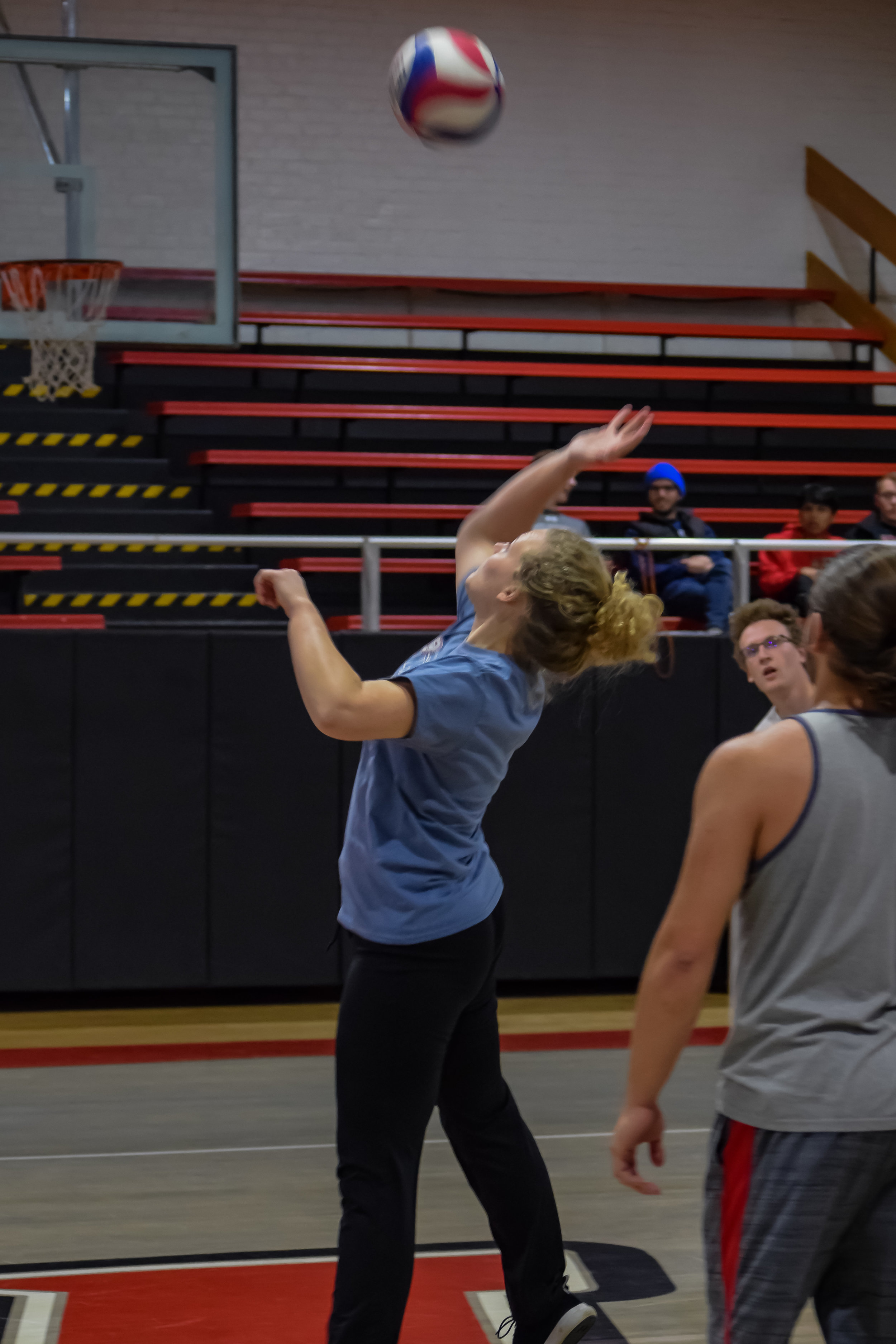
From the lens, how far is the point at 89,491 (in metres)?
9.33

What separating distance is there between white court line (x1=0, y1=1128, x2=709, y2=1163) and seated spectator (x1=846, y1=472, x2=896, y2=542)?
3.89 metres

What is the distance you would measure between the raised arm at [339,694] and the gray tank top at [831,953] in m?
0.73

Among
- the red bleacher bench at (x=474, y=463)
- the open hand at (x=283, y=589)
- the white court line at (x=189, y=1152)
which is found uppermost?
the red bleacher bench at (x=474, y=463)

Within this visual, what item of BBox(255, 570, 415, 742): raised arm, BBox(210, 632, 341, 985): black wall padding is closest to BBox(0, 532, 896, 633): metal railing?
BBox(210, 632, 341, 985): black wall padding

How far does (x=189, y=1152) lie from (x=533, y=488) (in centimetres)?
258

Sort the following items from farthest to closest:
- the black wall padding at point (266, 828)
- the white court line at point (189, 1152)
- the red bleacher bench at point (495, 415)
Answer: the red bleacher bench at point (495, 415)
the black wall padding at point (266, 828)
the white court line at point (189, 1152)

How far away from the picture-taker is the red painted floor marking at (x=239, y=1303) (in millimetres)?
3045

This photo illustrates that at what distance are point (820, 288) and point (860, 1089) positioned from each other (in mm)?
11957

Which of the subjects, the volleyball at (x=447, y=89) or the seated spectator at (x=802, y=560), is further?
the seated spectator at (x=802, y=560)

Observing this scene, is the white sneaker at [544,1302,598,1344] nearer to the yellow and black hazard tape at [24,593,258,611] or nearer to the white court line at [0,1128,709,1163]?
the white court line at [0,1128,709,1163]

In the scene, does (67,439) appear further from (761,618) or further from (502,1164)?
(502,1164)

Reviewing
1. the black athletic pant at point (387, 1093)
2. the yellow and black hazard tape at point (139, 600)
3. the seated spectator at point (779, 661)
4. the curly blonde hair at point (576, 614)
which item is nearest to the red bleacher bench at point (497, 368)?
the yellow and black hazard tape at point (139, 600)

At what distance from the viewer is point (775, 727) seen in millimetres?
1793

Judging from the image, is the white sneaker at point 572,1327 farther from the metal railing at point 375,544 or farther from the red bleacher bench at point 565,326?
the red bleacher bench at point 565,326
